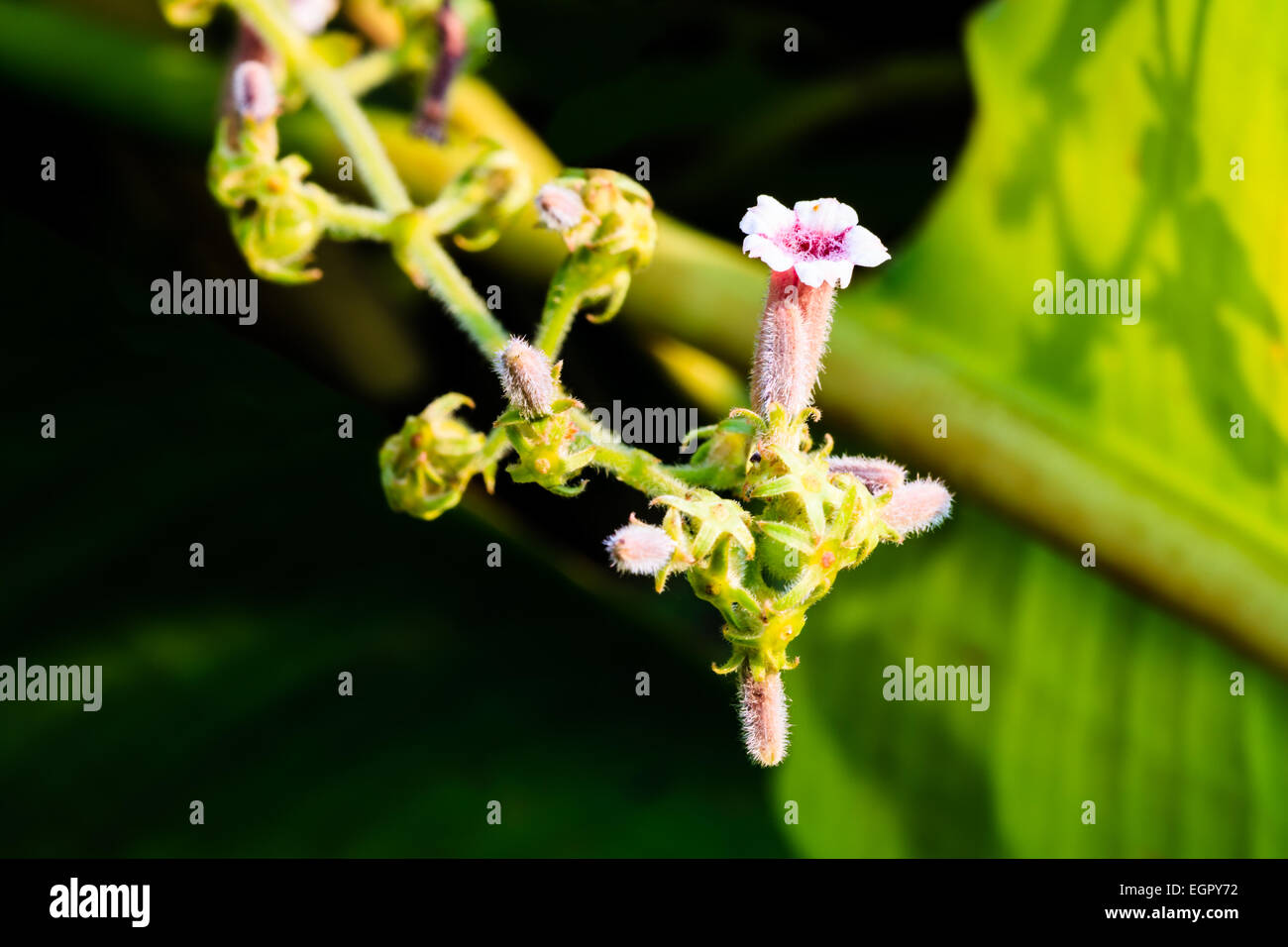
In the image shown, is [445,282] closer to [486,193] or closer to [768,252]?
[486,193]

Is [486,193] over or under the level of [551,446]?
over

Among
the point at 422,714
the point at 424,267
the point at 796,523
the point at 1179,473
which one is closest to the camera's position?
the point at 796,523

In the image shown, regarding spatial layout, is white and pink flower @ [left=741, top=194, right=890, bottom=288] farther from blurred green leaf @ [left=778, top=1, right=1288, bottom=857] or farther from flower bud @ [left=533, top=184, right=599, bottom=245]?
blurred green leaf @ [left=778, top=1, right=1288, bottom=857]

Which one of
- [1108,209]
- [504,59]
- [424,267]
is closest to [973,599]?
[1108,209]

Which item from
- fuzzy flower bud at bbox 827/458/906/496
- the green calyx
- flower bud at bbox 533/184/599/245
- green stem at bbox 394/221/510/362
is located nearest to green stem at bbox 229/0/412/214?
green stem at bbox 394/221/510/362

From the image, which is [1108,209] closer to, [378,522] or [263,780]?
[378,522]

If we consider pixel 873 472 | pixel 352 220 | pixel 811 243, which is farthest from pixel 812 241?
pixel 352 220
